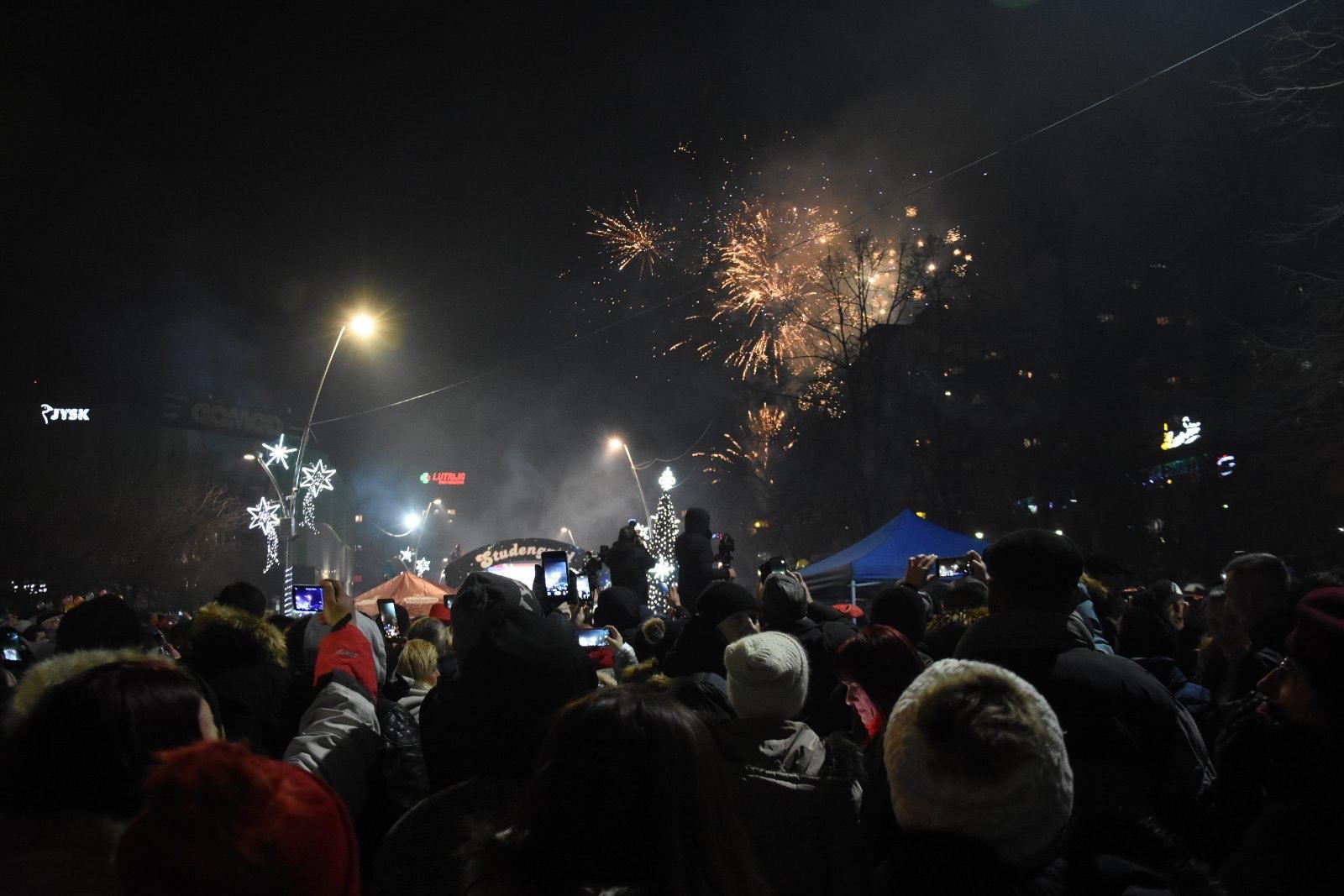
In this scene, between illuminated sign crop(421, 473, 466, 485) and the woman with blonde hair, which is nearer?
the woman with blonde hair

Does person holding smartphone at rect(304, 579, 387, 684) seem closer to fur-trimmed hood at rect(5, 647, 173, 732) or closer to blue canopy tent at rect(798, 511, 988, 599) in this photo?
fur-trimmed hood at rect(5, 647, 173, 732)

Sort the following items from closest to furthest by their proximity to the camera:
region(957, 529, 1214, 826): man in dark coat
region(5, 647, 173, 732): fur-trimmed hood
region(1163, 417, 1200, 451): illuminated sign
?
1. region(5, 647, 173, 732): fur-trimmed hood
2. region(957, 529, 1214, 826): man in dark coat
3. region(1163, 417, 1200, 451): illuminated sign

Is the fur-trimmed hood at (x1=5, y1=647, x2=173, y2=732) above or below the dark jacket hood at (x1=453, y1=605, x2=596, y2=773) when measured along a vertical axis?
above

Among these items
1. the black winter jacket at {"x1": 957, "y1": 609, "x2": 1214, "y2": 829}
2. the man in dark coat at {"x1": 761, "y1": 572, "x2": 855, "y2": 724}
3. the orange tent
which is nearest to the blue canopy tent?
the orange tent

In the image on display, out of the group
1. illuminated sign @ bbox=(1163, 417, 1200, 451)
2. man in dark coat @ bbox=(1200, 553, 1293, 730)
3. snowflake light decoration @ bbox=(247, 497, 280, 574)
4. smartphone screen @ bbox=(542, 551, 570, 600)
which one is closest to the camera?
man in dark coat @ bbox=(1200, 553, 1293, 730)

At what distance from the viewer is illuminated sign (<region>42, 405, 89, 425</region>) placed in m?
48.7

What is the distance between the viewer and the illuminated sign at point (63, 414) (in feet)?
160

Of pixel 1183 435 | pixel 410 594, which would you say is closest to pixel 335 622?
pixel 410 594

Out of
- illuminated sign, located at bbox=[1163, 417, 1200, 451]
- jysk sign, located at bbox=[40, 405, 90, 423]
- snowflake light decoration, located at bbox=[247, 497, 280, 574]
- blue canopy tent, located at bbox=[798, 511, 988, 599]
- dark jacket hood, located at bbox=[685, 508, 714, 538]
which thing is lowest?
blue canopy tent, located at bbox=[798, 511, 988, 599]

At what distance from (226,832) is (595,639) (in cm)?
645

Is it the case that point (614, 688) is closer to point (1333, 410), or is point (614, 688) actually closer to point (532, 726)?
point (532, 726)

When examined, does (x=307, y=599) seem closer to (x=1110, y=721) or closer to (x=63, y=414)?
(x=1110, y=721)

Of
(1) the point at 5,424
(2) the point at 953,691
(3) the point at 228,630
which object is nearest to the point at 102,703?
(2) the point at 953,691

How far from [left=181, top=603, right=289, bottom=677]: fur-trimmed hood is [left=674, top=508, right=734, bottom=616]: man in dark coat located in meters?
5.18
